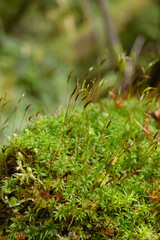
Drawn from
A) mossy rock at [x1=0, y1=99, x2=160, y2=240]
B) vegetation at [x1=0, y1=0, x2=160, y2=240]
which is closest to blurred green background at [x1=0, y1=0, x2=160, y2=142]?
vegetation at [x1=0, y1=0, x2=160, y2=240]

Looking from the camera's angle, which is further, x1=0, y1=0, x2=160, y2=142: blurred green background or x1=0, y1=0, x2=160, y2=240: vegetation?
x1=0, y1=0, x2=160, y2=142: blurred green background

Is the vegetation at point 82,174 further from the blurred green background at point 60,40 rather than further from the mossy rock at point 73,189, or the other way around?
the blurred green background at point 60,40

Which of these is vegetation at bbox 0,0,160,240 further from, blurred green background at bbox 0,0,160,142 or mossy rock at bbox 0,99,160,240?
blurred green background at bbox 0,0,160,142

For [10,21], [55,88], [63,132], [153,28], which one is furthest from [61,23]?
[63,132]

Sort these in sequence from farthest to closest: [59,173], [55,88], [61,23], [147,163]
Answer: [61,23] < [55,88] < [147,163] < [59,173]

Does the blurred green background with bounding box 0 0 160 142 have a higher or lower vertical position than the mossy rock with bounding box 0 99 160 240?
higher

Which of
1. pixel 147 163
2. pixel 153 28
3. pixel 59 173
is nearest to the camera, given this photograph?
pixel 59 173

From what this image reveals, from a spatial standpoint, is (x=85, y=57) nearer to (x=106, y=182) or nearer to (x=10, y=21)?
(x=10, y=21)

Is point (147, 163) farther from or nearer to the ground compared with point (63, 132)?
nearer to the ground
